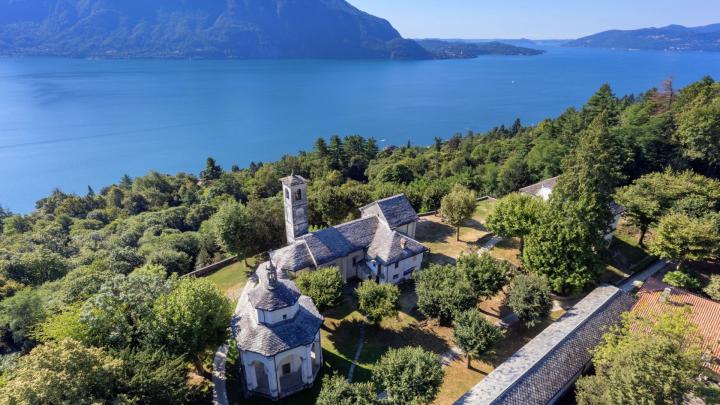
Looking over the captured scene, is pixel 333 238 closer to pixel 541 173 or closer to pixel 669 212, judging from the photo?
pixel 669 212

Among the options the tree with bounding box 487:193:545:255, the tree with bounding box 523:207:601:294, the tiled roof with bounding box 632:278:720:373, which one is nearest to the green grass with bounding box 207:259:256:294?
the tree with bounding box 487:193:545:255

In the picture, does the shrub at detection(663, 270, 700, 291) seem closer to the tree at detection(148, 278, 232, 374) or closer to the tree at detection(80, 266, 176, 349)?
the tree at detection(148, 278, 232, 374)

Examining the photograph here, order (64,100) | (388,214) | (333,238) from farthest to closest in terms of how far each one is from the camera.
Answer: (64,100) < (388,214) < (333,238)

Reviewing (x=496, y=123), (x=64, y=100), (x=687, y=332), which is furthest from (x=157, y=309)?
(x=64, y=100)

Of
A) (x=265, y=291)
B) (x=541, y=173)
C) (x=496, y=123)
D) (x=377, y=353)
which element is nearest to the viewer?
(x=265, y=291)

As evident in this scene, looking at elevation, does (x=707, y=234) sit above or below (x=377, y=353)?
above

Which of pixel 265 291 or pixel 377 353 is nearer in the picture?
pixel 265 291

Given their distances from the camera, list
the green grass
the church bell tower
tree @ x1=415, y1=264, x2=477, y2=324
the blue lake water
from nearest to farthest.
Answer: tree @ x1=415, y1=264, x2=477, y2=324, the church bell tower, the green grass, the blue lake water

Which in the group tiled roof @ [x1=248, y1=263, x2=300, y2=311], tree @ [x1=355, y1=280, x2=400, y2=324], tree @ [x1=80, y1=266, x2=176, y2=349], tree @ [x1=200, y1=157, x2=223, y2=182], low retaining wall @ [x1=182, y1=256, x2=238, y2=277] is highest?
tiled roof @ [x1=248, y1=263, x2=300, y2=311]
